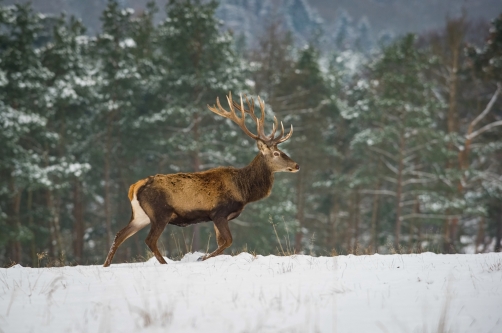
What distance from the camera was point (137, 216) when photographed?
7648mm

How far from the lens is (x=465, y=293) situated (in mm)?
4281

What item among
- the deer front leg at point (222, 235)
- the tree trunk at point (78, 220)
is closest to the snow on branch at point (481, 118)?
the tree trunk at point (78, 220)

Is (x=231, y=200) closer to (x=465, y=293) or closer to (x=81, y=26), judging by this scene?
(x=465, y=293)

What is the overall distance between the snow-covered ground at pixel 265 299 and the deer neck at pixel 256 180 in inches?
95.8

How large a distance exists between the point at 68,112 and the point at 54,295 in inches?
710

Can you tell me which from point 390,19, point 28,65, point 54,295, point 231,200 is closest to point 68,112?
point 28,65

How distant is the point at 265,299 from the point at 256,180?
14.2 feet

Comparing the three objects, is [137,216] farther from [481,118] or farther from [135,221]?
[481,118]

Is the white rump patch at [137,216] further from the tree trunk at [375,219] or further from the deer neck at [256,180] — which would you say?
the tree trunk at [375,219]

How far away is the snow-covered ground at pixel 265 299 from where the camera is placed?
374cm

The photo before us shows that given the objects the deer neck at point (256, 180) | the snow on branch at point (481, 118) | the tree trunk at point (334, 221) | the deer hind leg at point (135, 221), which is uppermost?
the snow on branch at point (481, 118)

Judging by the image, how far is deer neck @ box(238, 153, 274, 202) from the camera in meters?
8.34

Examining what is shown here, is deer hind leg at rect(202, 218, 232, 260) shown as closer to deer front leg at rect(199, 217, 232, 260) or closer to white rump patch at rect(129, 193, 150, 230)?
deer front leg at rect(199, 217, 232, 260)

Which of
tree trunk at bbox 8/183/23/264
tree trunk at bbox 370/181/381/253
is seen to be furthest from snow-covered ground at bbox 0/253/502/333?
tree trunk at bbox 370/181/381/253
